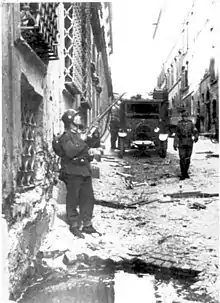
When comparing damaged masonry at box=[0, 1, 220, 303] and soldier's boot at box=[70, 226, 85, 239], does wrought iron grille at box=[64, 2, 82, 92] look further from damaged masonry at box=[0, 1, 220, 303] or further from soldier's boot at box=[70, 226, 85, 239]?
soldier's boot at box=[70, 226, 85, 239]

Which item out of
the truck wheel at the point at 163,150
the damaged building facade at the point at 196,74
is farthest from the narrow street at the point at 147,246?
the truck wheel at the point at 163,150

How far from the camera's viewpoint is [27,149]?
4.16m

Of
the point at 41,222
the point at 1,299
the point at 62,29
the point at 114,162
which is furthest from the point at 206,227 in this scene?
the point at 114,162

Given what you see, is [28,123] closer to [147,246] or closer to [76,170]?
[76,170]

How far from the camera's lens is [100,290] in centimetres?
352

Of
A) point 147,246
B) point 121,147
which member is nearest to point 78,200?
point 147,246

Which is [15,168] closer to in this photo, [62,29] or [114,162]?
[62,29]

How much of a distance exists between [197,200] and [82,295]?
3824 millimetres

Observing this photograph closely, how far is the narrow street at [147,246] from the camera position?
12.0 feet

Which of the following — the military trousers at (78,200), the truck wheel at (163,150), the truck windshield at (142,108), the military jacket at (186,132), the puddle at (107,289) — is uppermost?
the truck windshield at (142,108)

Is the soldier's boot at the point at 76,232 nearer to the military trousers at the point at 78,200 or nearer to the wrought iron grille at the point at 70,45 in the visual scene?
the military trousers at the point at 78,200

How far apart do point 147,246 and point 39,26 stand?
261 cm

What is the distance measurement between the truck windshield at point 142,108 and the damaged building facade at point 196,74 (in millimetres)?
678

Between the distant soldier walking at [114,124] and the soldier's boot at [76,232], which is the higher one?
the distant soldier walking at [114,124]
